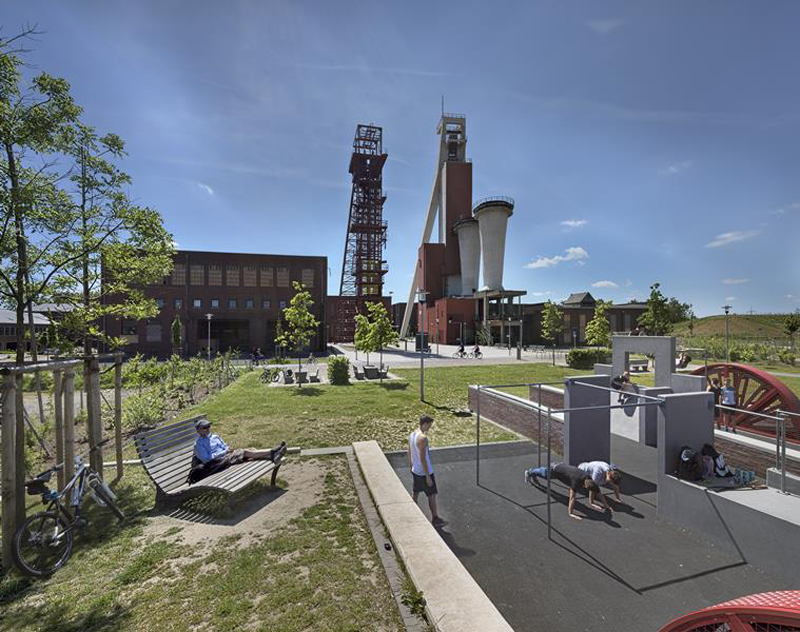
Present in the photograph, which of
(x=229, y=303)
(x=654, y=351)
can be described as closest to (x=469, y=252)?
(x=229, y=303)

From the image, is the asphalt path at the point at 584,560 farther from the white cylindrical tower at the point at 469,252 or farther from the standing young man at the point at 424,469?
the white cylindrical tower at the point at 469,252

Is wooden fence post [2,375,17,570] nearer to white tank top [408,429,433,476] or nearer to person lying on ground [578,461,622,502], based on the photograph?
white tank top [408,429,433,476]

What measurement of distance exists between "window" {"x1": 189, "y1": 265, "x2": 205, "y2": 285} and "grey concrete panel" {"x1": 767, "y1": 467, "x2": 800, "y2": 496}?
4994 cm

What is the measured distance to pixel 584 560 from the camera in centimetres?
515

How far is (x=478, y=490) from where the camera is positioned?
7.39 meters

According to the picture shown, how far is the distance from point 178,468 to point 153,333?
148 feet

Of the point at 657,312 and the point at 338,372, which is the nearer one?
the point at 338,372

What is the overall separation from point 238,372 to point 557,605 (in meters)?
24.3

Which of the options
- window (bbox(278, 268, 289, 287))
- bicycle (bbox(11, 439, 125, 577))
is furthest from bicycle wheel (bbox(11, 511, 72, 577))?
window (bbox(278, 268, 289, 287))

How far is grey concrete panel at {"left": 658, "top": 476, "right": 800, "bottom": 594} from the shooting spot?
192 inches

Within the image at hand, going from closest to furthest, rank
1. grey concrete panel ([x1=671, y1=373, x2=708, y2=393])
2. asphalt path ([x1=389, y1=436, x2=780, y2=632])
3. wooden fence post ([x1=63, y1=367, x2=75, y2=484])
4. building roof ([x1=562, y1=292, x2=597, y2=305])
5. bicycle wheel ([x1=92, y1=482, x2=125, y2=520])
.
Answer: asphalt path ([x1=389, y1=436, x2=780, y2=632]), bicycle wheel ([x1=92, y1=482, x2=125, y2=520]), wooden fence post ([x1=63, y1=367, x2=75, y2=484]), grey concrete panel ([x1=671, y1=373, x2=708, y2=393]), building roof ([x1=562, y1=292, x2=597, y2=305])

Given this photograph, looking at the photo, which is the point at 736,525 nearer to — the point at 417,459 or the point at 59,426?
the point at 417,459

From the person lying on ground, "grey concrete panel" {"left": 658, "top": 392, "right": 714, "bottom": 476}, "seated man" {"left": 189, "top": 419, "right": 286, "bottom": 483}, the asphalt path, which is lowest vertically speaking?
the asphalt path

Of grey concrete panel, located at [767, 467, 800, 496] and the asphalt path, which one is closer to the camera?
the asphalt path
